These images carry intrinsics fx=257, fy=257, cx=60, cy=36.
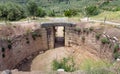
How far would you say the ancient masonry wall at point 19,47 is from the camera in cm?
2233

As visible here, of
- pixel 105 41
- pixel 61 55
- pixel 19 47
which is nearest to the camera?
pixel 105 41

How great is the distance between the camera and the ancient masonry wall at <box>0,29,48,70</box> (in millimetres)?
22328

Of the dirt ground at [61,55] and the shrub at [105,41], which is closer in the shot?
→ the shrub at [105,41]

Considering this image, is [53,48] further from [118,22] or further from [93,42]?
[118,22]

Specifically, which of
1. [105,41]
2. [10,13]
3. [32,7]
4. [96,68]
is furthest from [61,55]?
[96,68]

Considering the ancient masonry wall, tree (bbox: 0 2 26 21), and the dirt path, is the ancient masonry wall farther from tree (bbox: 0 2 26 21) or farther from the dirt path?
tree (bbox: 0 2 26 21)

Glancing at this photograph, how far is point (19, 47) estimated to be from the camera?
24.2m

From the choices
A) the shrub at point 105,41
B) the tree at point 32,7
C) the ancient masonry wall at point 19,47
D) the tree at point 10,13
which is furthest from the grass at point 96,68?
the tree at point 10,13

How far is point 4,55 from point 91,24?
31.5 feet

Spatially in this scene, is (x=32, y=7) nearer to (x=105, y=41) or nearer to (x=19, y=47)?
(x=19, y=47)

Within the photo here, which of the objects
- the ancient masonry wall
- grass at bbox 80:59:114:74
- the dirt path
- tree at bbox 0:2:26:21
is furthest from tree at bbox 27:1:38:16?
grass at bbox 80:59:114:74

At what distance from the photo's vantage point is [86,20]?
28.4 meters

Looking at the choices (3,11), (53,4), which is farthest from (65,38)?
(53,4)

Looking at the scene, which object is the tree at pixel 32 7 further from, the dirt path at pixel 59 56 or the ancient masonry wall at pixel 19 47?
the dirt path at pixel 59 56
